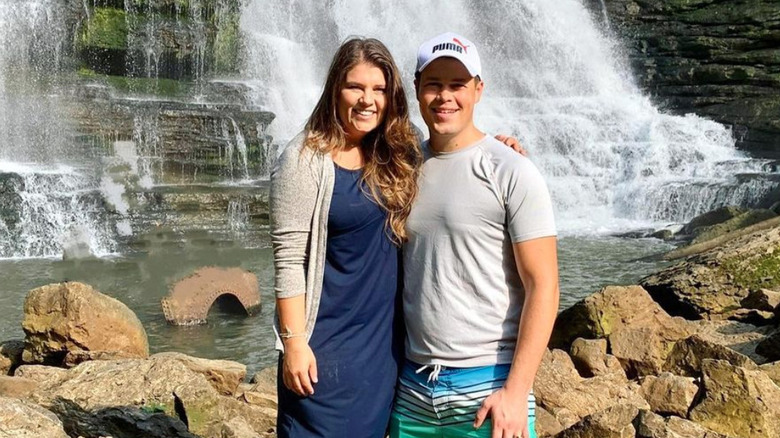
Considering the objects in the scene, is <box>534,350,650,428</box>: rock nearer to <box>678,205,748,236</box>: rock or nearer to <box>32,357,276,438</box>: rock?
<box>32,357,276,438</box>: rock

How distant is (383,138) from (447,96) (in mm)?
259

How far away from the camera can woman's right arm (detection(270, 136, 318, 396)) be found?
2.55 meters

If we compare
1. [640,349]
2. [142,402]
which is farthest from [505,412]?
[640,349]

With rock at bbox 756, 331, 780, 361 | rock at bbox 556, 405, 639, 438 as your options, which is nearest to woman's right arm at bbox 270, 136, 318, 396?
rock at bbox 556, 405, 639, 438

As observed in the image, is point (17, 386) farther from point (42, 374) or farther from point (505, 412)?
point (505, 412)

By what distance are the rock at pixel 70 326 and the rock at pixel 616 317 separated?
3.10m

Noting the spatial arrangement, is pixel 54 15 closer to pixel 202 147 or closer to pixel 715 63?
pixel 202 147

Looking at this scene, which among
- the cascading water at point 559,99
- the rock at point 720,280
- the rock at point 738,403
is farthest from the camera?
the cascading water at point 559,99

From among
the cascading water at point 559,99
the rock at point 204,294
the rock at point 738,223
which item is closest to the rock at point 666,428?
the rock at point 204,294

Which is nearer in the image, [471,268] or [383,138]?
[471,268]

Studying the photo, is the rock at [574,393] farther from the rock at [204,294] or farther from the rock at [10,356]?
the rock at [204,294]

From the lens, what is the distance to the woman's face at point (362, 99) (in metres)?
Result: 2.61

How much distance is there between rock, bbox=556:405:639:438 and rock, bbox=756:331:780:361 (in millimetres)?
1799

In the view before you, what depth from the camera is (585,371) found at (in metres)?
5.21
